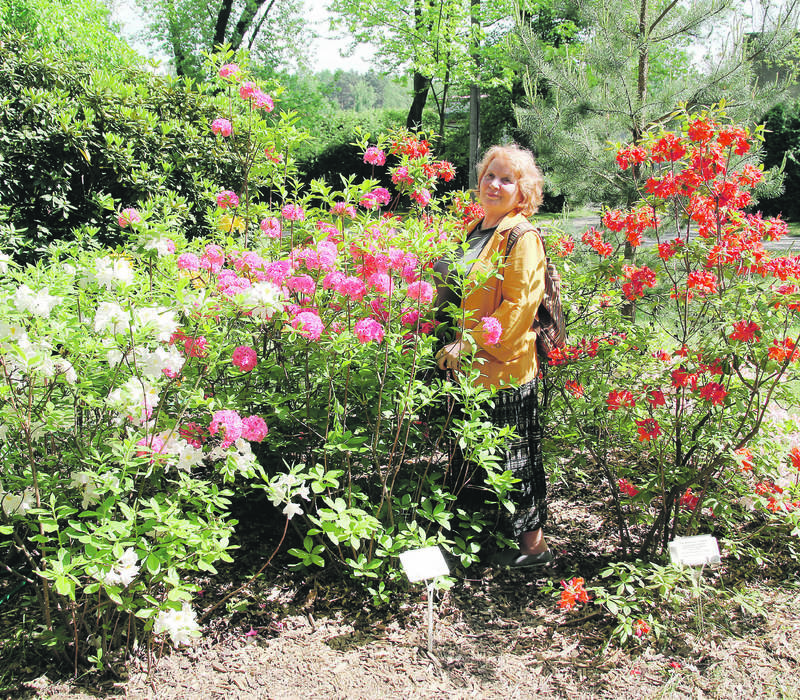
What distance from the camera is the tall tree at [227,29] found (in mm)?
17484

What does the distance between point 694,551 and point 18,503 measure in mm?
2182

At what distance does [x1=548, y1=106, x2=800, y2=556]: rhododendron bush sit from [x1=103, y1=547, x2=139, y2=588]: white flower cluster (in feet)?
5.76

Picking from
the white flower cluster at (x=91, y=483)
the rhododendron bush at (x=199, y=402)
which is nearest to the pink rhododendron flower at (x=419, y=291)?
the rhododendron bush at (x=199, y=402)

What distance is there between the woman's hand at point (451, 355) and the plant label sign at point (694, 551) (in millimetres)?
985

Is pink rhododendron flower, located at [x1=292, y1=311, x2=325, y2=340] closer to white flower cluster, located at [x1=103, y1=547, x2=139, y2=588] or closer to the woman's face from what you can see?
white flower cluster, located at [x1=103, y1=547, x2=139, y2=588]

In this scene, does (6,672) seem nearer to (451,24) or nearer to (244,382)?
(244,382)

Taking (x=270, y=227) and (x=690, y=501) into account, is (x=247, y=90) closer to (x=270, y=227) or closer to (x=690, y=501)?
(x=270, y=227)

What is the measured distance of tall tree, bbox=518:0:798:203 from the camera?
4.37 meters

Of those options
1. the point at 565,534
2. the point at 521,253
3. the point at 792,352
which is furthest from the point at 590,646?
the point at 521,253

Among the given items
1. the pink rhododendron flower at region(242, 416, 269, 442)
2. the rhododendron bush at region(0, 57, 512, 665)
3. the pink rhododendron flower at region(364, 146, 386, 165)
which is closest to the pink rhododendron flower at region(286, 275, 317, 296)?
the rhododendron bush at region(0, 57, 512, 665)

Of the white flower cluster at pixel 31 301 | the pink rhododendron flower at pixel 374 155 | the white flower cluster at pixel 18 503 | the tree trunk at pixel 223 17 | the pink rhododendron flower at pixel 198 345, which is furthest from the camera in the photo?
the tree trunk at pixel 223 17

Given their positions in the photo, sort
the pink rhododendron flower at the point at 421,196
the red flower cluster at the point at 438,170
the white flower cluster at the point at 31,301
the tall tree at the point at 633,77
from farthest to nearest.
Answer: the tall tree at the point at 633,77
the red flower cluster at the point at 438,170
the pink rhododendron flower at the point at 421,196
the white flower cluster at the point at 31,301

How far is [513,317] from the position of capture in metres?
2.25

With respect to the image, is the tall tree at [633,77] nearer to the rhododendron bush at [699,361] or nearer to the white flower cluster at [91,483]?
the rhododendron bush at [699,361]
